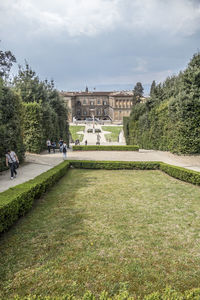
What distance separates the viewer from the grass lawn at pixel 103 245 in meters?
2.90

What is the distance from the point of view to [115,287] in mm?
2793

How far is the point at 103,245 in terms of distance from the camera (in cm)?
384

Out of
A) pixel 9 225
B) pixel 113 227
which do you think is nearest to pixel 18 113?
pixel 9 225

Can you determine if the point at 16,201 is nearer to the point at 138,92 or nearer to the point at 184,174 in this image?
the point at 184,174

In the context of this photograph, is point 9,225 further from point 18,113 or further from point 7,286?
point 18,113

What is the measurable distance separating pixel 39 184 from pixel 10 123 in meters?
6.41

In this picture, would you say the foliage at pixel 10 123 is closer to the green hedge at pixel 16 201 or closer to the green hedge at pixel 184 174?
the green hedge at pixel 16 201

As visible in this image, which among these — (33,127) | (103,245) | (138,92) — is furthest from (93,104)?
(103,245)

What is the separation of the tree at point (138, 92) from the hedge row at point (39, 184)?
1880 inches

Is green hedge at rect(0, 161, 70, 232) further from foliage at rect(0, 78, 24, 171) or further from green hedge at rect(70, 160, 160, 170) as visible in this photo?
green hedge at rect(70, 160, 160, 170)

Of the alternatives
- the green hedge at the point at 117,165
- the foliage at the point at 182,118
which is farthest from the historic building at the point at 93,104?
the green hedge at the point at 117,165

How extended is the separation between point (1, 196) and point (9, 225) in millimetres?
868

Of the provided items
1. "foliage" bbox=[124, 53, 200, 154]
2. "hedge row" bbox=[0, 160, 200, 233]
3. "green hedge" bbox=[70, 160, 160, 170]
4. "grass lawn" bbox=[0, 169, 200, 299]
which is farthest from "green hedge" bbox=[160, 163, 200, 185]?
"foliage" bbox=[124, 53, 200, 154]

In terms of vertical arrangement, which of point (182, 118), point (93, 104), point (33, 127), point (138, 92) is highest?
point (93, 104)
